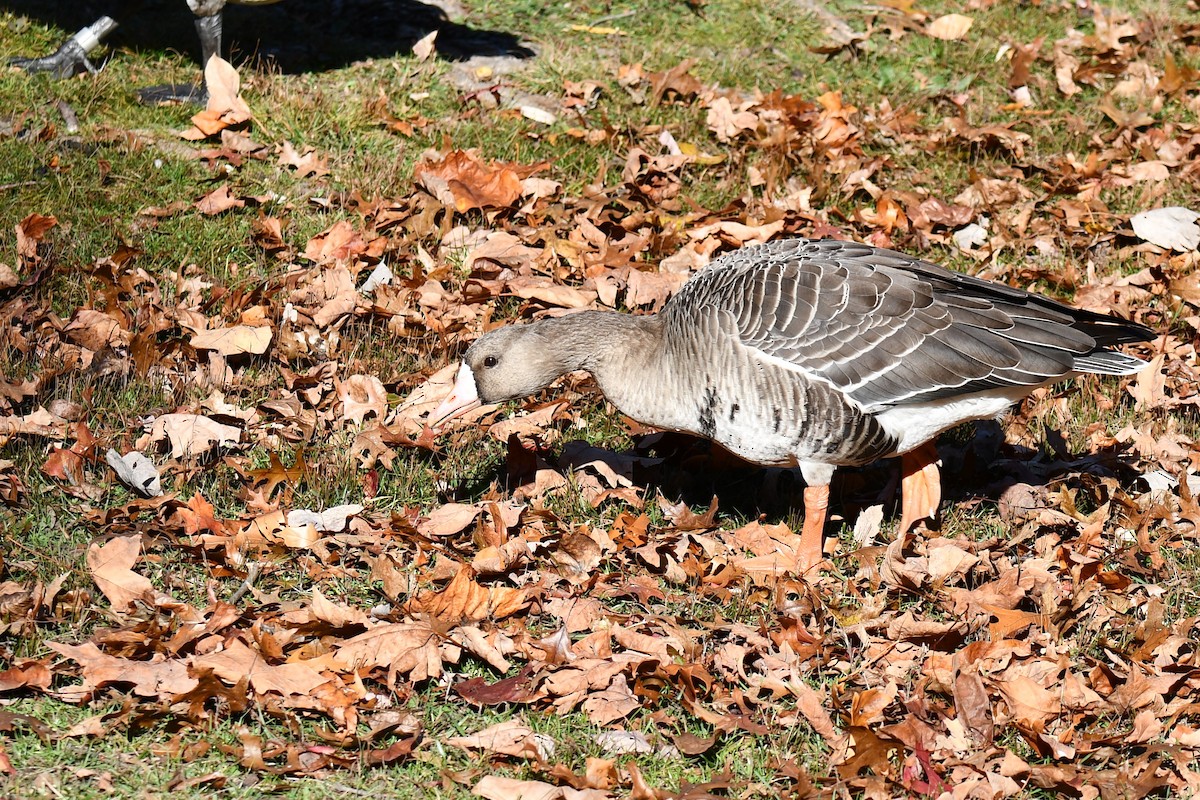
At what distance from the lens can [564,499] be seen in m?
5.44

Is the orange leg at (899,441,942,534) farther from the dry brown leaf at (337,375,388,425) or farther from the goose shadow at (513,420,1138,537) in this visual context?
the dry brown leaf at (337,375,388,425)

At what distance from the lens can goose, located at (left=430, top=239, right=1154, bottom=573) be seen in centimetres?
489

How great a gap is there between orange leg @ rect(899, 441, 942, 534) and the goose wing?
1.94 feet

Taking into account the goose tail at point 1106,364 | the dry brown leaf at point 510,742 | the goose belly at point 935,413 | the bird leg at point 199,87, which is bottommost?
the dry brown leaf at point 510,742

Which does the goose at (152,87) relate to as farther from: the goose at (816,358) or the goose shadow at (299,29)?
the goose at (816,358)

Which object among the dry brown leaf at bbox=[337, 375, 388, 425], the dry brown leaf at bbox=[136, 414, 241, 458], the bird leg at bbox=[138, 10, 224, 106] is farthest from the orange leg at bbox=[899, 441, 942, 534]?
the bird leg at bbox=[138, 10, 224, 106]

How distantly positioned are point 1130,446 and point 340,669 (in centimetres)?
395

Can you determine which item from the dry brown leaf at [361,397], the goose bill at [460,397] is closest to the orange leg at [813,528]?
the goose bill at [460,397]

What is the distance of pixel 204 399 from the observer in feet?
18.9

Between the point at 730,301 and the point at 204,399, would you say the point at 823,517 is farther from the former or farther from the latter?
the point at 204,399

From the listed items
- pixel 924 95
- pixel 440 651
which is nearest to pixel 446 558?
pixel 440 651

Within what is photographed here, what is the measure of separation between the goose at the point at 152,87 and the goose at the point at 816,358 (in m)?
4.06

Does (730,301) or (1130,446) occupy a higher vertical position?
(730,301)

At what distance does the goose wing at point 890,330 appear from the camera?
4.89 meters
